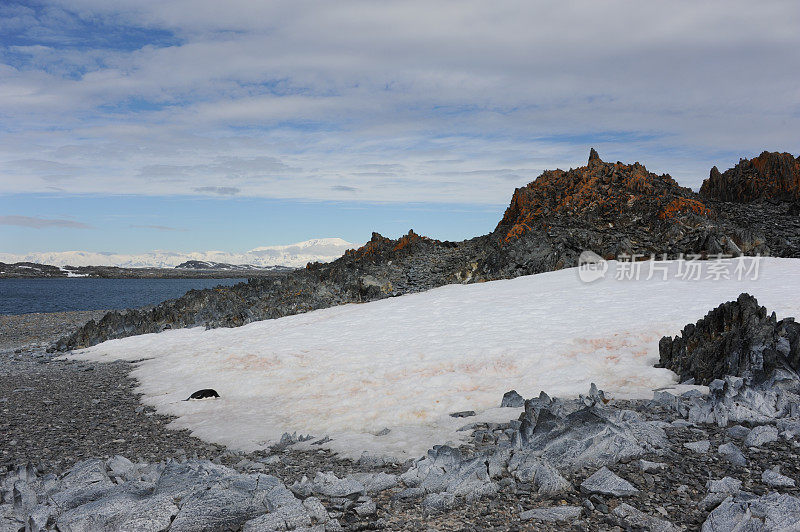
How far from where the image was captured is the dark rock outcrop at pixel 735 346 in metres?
8.86

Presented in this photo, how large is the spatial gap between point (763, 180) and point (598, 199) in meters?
14.3

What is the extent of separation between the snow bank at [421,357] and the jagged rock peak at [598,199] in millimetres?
7101

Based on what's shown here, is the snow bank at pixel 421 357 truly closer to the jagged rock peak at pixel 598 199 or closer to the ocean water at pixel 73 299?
the jagged rock peak at pixel 598 199

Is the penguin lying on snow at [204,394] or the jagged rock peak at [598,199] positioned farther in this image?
the jagged rock peak at [598,199]

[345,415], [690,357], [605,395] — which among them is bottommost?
[345,415]

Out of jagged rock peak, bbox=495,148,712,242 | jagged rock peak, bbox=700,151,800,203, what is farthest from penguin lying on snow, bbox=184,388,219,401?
jagged rock peak, bbox=700,151,800,203

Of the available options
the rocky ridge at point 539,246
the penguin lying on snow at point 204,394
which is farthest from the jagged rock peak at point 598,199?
the penguin lying on snow at point 204,394

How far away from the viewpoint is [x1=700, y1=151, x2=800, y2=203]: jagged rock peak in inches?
1302

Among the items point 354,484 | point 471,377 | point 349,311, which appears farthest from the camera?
point 349,311

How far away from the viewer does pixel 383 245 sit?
34281 mm

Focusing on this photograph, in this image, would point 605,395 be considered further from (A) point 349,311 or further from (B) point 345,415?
(A) point 349,311

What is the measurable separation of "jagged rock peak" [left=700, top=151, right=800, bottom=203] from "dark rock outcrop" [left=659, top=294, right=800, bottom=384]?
94.2ft

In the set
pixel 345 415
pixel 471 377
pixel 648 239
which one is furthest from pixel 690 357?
pixel 648 239

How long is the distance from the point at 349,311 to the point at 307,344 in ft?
18.1
